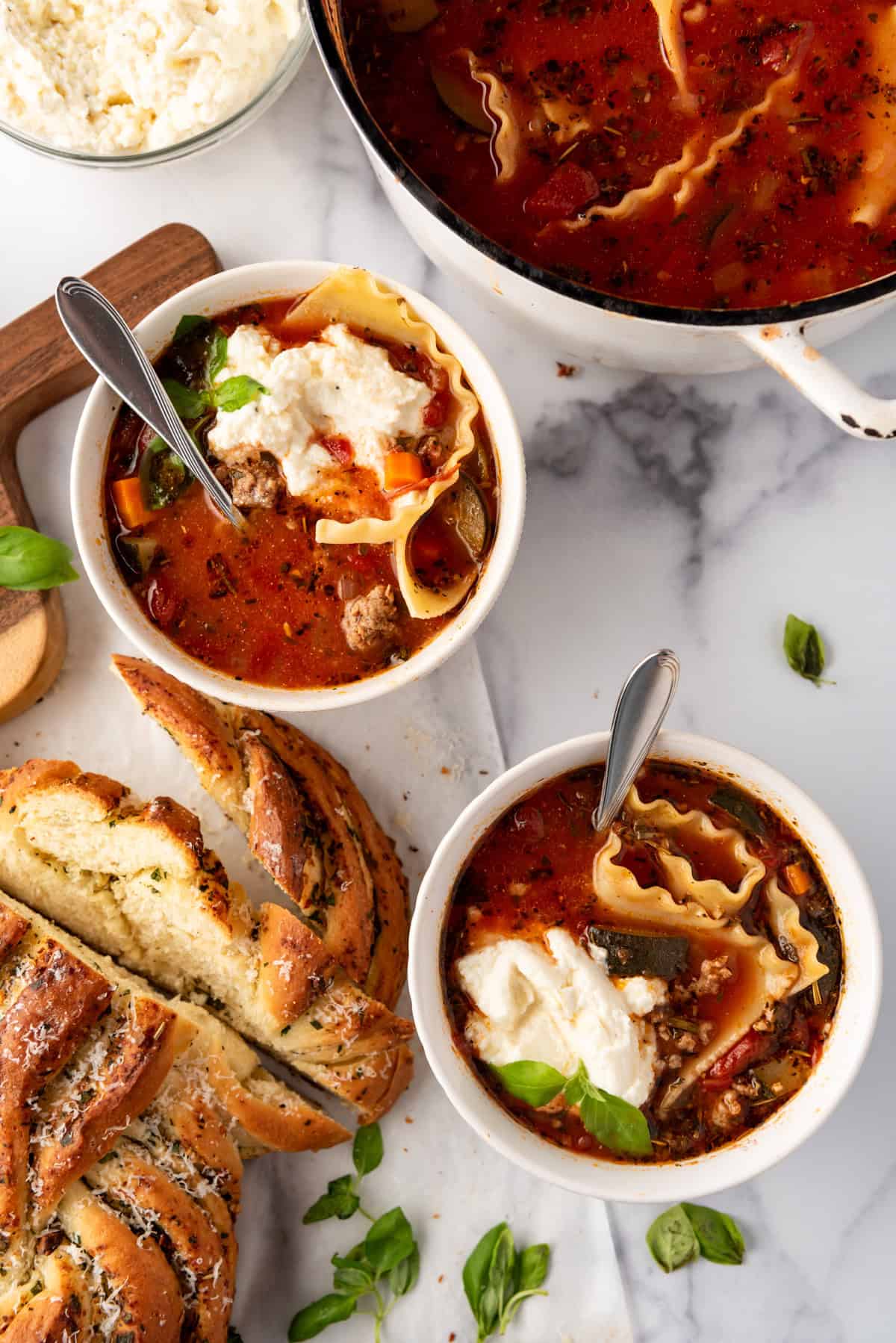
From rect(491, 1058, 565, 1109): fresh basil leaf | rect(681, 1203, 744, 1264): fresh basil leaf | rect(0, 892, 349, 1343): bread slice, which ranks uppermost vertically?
rect(0, 892, 349, 1343): bread slice

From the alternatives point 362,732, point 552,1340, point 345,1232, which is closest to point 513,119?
point 362,732

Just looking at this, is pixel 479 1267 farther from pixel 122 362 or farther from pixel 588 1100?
pixel 122 362

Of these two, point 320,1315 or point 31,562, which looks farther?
point 320,1315

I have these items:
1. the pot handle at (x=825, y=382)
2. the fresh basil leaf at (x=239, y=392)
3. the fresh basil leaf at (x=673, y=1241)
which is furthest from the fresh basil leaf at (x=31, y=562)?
the fresh basil leaf at (x=673, y=1241)

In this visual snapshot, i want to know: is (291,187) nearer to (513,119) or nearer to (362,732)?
(513,119)

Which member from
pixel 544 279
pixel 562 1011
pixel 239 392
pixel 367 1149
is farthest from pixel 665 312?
pixel 367 1149

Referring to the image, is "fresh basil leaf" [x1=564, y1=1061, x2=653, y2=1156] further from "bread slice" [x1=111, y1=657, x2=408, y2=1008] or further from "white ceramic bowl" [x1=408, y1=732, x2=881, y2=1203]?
"bread slice" [x1=111, y1=657, x2=408, y2=1008]

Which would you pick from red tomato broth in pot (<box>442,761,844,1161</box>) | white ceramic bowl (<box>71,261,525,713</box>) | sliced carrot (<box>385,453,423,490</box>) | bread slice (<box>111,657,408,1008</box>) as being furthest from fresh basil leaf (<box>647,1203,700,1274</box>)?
sliced carrot (<box>385,453,423,490</box>)
